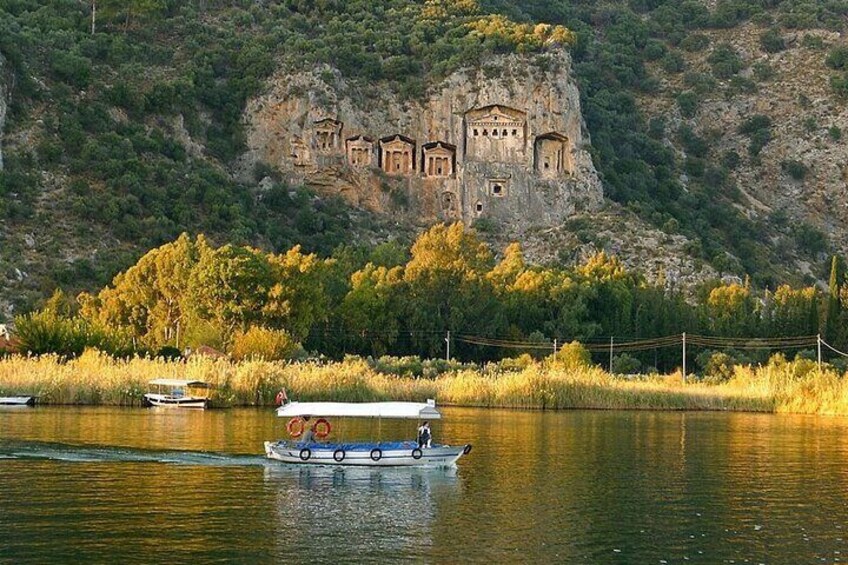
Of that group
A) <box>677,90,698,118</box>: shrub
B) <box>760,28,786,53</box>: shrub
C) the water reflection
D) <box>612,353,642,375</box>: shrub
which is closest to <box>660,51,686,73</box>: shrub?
<box>677,90,698,118</box>: shrub

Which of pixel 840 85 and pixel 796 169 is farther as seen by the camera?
pixel 840 85

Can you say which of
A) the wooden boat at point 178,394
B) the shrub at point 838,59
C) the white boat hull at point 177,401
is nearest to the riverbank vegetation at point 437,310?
the wooden boat at point 178,394

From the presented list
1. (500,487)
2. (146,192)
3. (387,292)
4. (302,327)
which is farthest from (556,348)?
(500,487)

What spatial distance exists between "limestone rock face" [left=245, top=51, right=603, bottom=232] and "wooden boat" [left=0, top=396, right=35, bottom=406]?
2513 inches

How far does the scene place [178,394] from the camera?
56.6m

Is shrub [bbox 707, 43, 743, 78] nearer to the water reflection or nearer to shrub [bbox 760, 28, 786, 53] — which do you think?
shrub [bbox 760, 28, 786, 53]

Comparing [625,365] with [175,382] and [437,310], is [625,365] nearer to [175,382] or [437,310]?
[437,310]

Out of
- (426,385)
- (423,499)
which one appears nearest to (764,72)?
(426,385)

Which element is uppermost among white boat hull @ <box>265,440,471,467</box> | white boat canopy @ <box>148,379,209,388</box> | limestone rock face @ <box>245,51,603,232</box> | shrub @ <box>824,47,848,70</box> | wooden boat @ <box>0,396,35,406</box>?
shrub @ <box>824,47,848,70</box>

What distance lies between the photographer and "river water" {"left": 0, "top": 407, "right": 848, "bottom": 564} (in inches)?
1026

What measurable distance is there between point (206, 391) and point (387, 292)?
32626 millimetres

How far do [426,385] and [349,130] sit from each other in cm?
5907

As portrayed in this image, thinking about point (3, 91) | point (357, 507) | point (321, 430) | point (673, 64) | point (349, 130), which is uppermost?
point (673, 64)

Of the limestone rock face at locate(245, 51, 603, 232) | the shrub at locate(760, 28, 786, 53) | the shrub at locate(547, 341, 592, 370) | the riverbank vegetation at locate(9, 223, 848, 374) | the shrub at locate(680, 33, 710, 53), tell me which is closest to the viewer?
the shrub at locate(547, 341, 592, 370)
